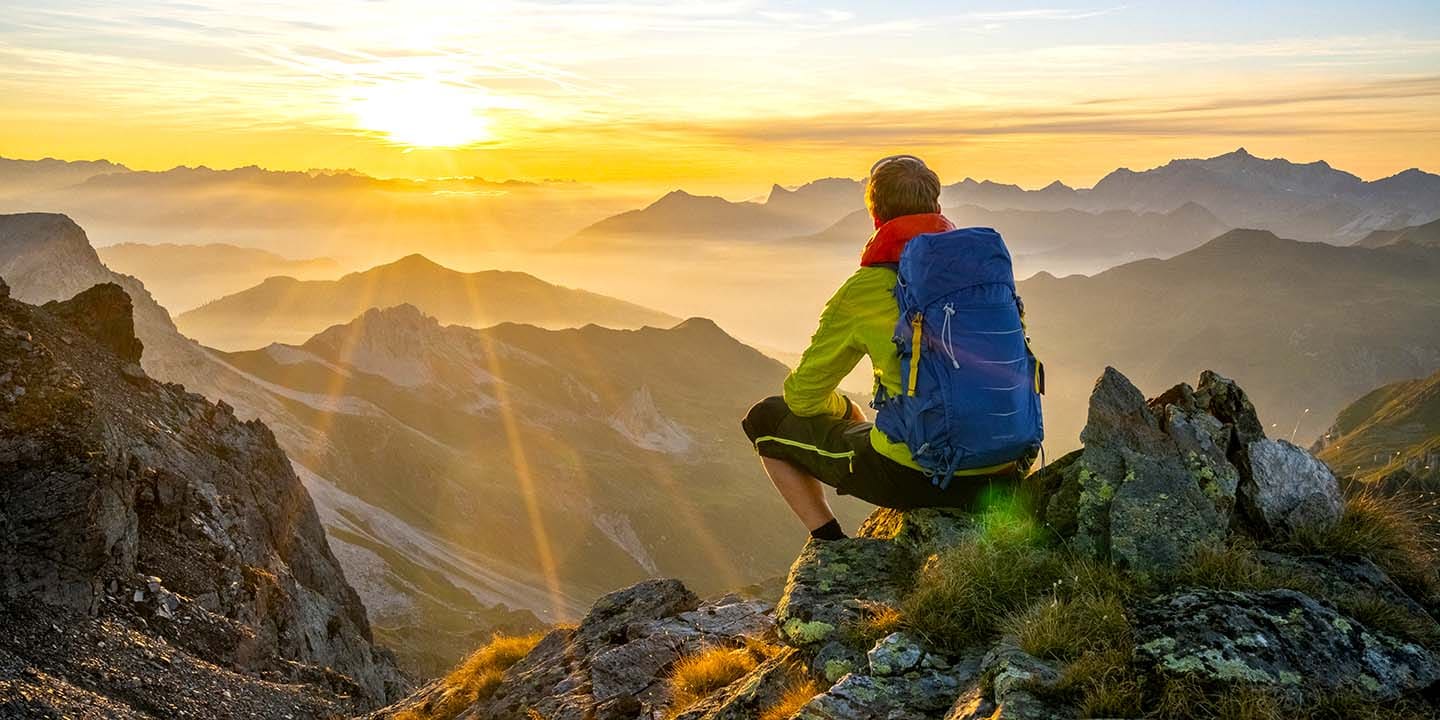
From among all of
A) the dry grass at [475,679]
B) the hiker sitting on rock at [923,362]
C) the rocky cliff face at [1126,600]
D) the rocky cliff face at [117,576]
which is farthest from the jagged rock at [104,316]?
the hiker sitting on rock at [923,362]

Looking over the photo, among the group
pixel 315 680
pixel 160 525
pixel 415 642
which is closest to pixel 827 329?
pixel 315 680

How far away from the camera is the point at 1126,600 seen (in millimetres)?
7180

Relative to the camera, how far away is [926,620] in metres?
7.65

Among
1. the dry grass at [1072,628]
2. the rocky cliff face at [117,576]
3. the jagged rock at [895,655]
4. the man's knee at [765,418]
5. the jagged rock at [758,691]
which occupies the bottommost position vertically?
the rocky cliff face at [117,576]

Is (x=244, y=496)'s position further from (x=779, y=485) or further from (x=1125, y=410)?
(x=1125, y=410)

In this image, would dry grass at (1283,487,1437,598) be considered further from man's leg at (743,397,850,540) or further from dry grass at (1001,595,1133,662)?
man's leg at (743,397,850,540)

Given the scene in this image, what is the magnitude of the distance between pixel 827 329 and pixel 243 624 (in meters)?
21.1

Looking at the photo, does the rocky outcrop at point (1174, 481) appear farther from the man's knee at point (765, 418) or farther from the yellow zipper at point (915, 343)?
the man's knee at point (765, 418)

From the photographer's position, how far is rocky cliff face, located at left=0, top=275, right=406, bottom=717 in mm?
16453

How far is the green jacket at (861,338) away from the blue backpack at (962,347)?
6.6 inches

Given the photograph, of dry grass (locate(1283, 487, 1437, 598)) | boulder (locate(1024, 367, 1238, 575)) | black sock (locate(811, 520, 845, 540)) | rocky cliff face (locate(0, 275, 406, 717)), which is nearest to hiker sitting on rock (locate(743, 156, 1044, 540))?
boulder (locate(1024, 367, 1238, 575))

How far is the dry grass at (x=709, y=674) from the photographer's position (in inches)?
389

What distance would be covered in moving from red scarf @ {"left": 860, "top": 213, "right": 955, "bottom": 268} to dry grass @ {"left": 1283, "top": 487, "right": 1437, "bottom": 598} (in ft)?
14.3

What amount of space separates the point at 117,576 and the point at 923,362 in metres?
20.4
